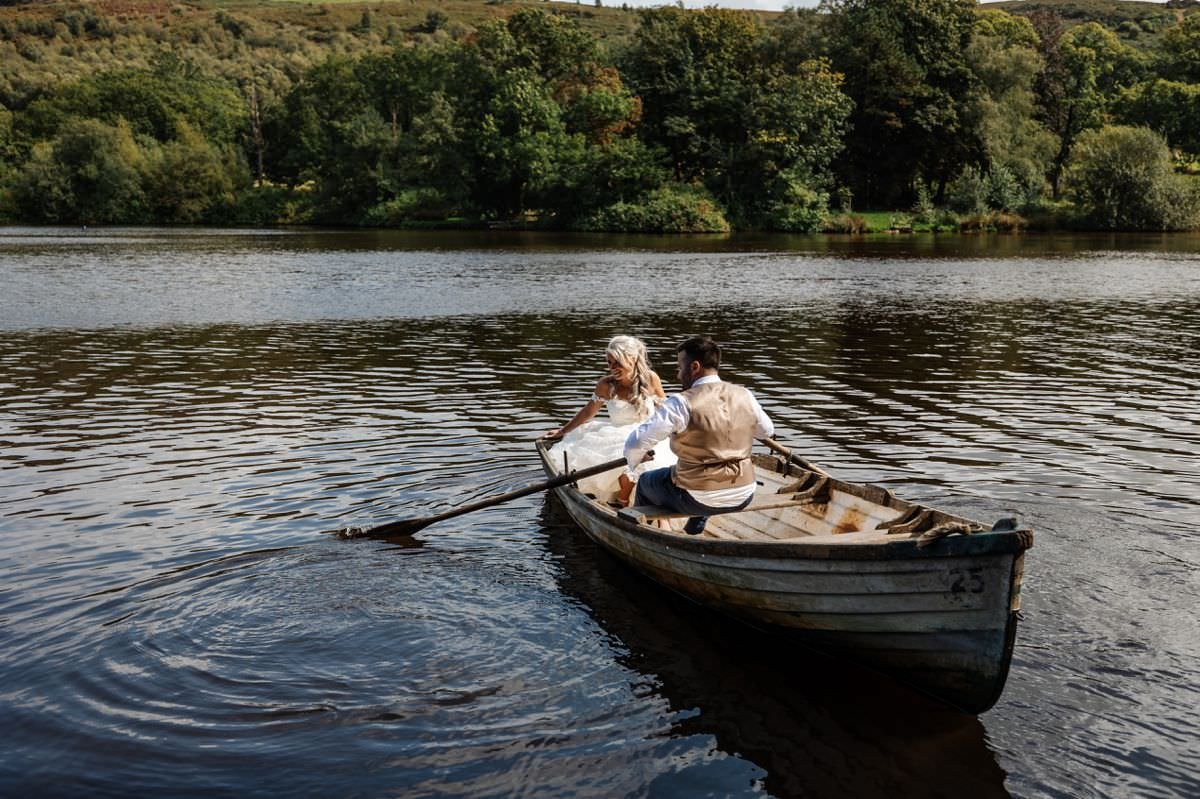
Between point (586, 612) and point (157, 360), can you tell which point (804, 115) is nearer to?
point (157, 360)

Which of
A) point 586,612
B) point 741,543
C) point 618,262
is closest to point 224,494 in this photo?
point 586,612

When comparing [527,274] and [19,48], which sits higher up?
[19,48]

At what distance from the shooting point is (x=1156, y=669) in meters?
8.35

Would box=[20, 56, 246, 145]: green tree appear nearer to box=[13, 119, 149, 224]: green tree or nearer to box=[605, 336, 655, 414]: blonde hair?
box=[13, 119, 149, 224]: green tree

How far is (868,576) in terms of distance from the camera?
25.2 feet

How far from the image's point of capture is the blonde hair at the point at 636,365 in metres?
12.1

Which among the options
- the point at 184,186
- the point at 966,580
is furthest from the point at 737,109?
the point at 966,580

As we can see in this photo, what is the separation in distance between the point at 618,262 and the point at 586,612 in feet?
142

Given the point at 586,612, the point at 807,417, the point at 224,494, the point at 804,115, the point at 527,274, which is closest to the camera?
the point at 586,612

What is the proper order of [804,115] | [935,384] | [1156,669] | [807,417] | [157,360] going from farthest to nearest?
1. [804,115]
2. [157,360]
3. [935,384]
4. [807,417]
5. [1156,669]

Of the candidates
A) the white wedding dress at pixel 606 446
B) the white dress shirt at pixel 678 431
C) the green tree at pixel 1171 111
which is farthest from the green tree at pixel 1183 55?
the white dress shirt at pixel 678 431

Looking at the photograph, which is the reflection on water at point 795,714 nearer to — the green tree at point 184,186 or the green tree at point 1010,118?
the green tree at point 1010,118

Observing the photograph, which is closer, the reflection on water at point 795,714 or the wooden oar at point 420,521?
the reflection on water at point 795,714

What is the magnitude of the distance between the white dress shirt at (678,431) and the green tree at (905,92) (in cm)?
7857
